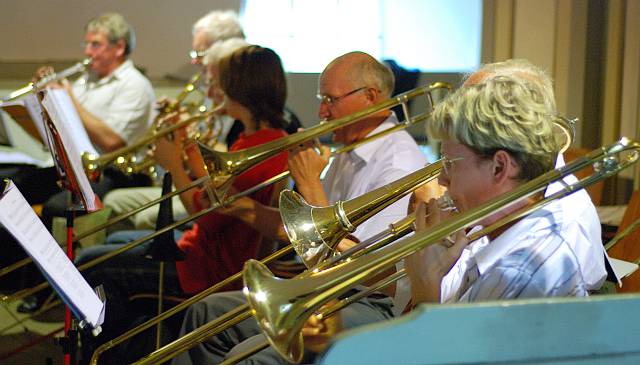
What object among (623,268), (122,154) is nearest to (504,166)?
(623,268)

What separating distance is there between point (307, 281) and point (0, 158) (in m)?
3.42

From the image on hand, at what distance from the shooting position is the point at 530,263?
167 cm

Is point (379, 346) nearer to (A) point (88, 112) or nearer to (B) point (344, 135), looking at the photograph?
(B) point (344, 135)

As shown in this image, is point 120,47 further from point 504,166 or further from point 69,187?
point 504,166

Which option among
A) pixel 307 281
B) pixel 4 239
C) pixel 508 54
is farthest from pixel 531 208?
pixel 4 239

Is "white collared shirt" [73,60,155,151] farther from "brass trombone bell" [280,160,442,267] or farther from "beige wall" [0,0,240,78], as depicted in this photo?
"brass trombone bell" [280,160,442,267]

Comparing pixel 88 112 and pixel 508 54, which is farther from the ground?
pixel 508 54

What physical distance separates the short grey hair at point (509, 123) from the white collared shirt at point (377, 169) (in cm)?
83

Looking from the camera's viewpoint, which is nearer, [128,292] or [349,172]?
[349,172]

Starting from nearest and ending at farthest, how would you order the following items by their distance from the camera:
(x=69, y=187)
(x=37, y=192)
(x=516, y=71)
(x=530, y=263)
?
(x=530, y=263), (x=516, y=71), (x=69, y=187), (x=37, y=192)

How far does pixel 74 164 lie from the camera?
8.07 ft

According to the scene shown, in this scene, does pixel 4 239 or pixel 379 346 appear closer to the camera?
pixel 379 346

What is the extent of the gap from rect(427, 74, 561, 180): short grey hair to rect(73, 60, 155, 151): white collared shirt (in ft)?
10.7

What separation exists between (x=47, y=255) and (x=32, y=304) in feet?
7.77
